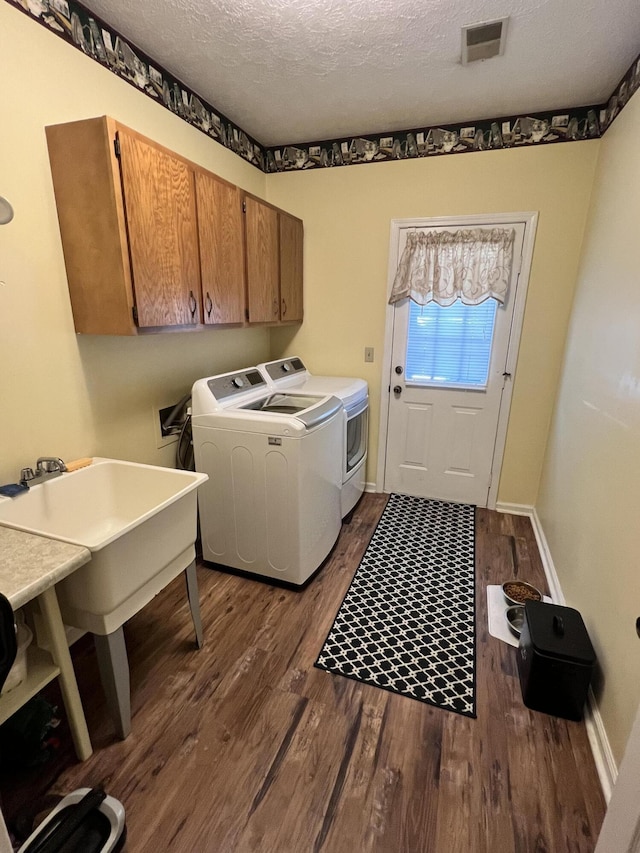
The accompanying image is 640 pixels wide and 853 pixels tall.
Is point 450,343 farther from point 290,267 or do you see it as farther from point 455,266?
point 290,267

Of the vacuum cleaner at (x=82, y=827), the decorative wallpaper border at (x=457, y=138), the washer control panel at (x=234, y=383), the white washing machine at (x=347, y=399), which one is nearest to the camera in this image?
the vacuum cleaner at (x=82, y=827)

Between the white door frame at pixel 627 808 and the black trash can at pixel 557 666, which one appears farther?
the black trash can at pixel 557 666

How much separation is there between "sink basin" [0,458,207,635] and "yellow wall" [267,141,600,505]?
6.34ft

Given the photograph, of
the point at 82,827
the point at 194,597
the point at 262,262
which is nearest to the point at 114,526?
the point at 194,597

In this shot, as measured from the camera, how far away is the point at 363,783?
1354 millimetres

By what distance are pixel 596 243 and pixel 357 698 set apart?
8.54 feet

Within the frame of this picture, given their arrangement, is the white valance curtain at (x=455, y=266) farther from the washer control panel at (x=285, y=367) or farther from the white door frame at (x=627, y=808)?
the white door frame at (x=627, y=808)

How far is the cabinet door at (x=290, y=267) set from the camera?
2.86 meters

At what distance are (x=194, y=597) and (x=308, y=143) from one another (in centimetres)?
305

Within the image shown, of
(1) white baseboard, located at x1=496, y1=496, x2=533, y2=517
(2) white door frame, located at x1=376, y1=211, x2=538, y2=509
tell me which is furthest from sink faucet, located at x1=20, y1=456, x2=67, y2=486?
→ (1) white baseboard, located at x1=496, y1=496, x2=533, y2=517

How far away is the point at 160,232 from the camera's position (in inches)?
70.0

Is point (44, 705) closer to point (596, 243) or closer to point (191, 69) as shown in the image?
point (191, 69)

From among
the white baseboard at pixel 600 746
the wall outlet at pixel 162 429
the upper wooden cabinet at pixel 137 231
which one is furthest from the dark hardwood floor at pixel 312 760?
the upper wooden cabinet at pixel 137 231

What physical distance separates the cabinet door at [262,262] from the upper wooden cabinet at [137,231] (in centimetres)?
16
